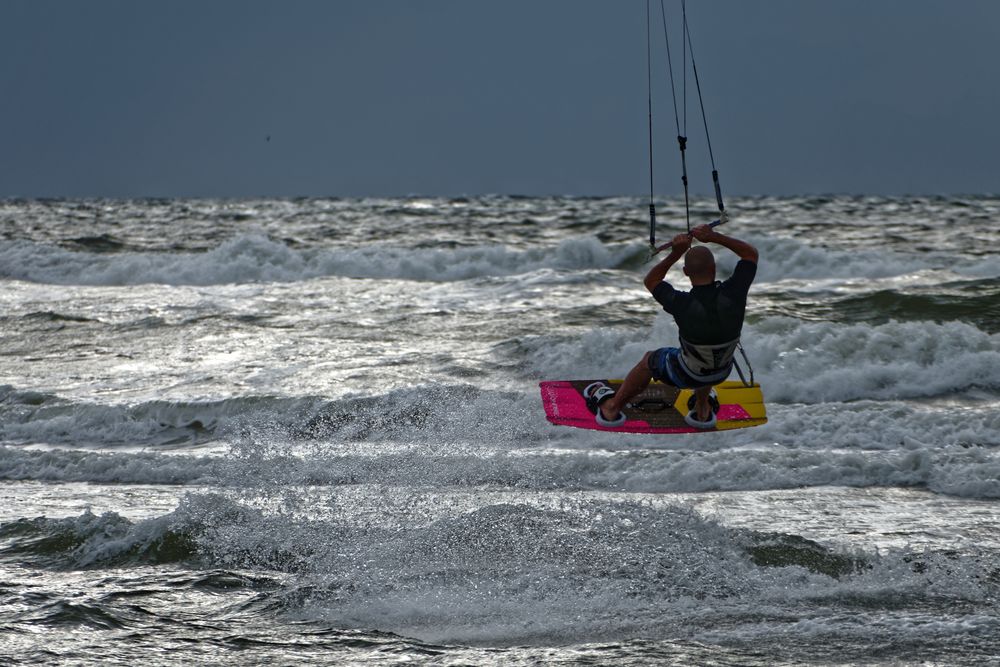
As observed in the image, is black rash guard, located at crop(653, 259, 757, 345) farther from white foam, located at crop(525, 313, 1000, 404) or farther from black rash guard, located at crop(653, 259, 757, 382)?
white foam, located at crop(525, 313, 1000, 404)

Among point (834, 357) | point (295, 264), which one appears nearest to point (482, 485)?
point (834, 357)

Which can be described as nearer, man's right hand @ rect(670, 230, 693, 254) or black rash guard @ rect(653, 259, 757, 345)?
man's right hand @ rect(670, 230, 693, 254)

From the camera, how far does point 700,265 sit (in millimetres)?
8070

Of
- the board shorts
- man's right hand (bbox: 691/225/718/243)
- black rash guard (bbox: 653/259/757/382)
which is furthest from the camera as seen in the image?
the board shorts

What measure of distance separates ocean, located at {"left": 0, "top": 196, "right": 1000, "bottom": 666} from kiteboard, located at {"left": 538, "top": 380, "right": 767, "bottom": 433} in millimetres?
682

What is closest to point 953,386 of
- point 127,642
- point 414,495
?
point 414,495

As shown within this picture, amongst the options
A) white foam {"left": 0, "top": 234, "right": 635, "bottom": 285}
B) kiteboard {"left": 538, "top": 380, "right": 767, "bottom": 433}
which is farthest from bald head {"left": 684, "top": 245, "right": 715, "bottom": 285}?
white foam {"left": 0, "top": 234, "right": 635, "bottom": 285}

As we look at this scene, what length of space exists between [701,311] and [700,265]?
395 millimetres

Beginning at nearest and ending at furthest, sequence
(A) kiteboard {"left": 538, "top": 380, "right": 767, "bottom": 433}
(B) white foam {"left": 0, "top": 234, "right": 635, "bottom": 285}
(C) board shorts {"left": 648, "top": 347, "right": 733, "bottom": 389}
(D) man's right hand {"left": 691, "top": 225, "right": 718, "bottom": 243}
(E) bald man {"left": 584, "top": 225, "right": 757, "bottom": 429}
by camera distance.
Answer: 1. (D) man's right hand {"left": 691, "top": 225, "right": 718, "bottom": 243}
2. (E) bald man {"left": 584, "top": 225, "right": 757, "bottom": 429}
3. (C) board shorts {"left": 648, "top": 347, "right": 733, "bottom": 389}
4. (A) kiteboard {"left": 538, "top": 380, "right": 767, "bottom": 433}
5. (B) white foam {"left": 0, "top": 234, "right": 635, "bottom": 285}

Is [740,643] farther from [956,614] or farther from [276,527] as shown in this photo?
[276,527]

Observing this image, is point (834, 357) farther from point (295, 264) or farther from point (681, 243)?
point (295, 264)

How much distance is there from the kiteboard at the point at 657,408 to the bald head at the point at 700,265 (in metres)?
1.48

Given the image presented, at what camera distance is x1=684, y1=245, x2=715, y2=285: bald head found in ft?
26.3

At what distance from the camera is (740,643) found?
→ 19.7ft
